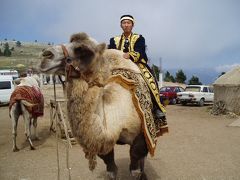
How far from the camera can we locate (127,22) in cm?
536

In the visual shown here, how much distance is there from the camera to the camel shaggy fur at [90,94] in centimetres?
411

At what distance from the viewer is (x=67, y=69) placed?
4.11 meters

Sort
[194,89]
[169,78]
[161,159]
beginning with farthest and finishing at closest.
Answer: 1. [169,78]
2. [194,89]
3. [161,159]

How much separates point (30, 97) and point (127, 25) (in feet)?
18.7

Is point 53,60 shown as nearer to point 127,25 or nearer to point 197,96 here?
point 127,25

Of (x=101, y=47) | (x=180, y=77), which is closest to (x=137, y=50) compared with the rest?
(x=101, y=47)

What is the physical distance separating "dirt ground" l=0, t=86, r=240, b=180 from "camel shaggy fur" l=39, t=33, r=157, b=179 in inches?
104

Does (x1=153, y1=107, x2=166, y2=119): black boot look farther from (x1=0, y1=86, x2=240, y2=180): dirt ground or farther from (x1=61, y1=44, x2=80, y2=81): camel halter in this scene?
(x1=0, y1=86, x2=240, y2=180): dirt ground

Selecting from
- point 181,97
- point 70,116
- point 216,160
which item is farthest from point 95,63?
point 181,97

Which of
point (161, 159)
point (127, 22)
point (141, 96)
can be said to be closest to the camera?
point (141, 96)

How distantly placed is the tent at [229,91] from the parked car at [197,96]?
15.1 feet

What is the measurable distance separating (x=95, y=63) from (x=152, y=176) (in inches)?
137

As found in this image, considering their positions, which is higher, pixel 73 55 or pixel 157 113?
pixel 73 55

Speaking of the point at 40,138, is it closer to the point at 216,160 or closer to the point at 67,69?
the point at 216,160
